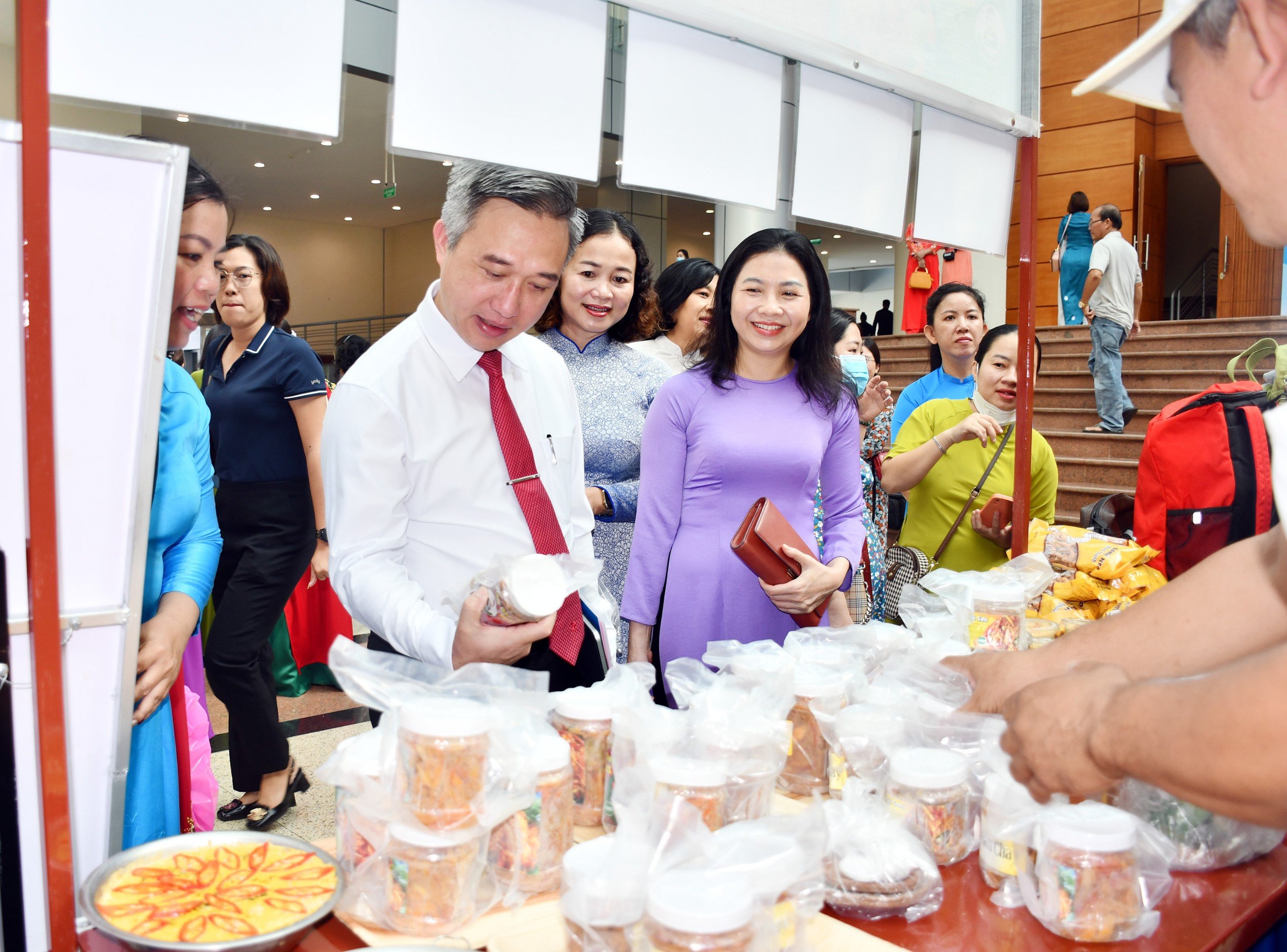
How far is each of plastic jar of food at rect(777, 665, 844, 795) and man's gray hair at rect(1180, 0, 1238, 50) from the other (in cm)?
90

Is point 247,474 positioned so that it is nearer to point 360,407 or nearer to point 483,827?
point 360,407

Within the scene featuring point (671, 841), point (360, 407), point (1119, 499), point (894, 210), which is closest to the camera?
point (671, 841)

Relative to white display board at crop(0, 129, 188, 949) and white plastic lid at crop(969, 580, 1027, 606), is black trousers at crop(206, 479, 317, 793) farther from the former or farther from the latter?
white plastic lid at crop(969, 580, 1027, 606)

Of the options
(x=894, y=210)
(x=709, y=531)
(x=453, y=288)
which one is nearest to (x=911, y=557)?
(x=709, y=531)

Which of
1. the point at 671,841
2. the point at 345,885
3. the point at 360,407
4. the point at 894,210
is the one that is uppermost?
the point at 894,210

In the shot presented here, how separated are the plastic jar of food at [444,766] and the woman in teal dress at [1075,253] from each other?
8.64 m

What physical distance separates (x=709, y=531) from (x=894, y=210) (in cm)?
83

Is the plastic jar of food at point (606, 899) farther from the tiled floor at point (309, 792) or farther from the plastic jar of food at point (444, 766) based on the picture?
the tiled floor at point (309, 792)

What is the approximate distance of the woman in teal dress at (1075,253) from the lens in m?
8.55

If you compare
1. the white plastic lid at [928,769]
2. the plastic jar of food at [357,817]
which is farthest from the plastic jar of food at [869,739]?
the plastic jar of food at [357,817]

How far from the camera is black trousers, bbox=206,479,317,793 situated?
9.14 ft

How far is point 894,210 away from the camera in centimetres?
205

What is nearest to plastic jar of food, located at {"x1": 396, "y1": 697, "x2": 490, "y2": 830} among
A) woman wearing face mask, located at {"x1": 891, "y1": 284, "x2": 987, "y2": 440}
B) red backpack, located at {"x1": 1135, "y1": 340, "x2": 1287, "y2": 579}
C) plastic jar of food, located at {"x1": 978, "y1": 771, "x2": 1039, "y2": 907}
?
plastic jar of food, located at {"x1": 978, "y1": 771, "x2": 1039, "y2": 907}

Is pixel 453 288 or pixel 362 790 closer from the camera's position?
pixel 362 790
